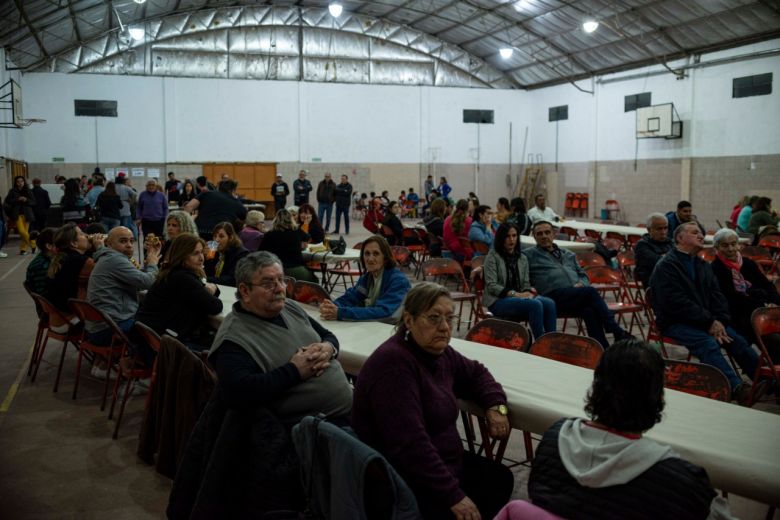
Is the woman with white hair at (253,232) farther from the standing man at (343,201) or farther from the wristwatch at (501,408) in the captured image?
the standing man at (343,201)

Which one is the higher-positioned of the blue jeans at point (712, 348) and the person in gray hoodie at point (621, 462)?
the person in gray hoodie at point (621, 462)

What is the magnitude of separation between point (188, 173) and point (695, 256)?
19654 millimetres

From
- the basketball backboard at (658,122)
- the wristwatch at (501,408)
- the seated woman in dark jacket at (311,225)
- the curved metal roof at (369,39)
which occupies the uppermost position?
the curved metal roof at (369,39)

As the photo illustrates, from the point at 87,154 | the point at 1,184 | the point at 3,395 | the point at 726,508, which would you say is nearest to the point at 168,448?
the point at 3,395

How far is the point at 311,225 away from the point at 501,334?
4932 millimetres

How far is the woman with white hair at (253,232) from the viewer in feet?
25.7

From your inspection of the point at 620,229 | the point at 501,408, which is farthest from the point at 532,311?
the point at 620,229

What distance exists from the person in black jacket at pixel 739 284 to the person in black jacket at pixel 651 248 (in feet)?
3.68

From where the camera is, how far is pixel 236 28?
22781 millimetres

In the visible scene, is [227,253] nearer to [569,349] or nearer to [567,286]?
[567,286]

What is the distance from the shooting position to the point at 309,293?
5.08 metres

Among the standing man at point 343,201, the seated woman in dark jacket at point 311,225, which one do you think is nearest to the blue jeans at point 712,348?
the seated woman in dark jacket at point 311,225

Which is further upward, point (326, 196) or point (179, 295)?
point (326, 196)

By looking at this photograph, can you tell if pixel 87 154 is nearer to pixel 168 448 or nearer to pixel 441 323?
pixel 168 448
